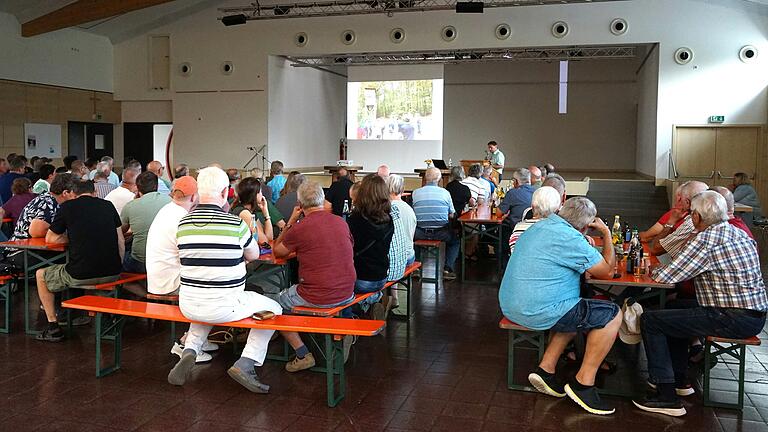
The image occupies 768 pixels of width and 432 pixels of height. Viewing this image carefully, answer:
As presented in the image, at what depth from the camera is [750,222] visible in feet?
34.9

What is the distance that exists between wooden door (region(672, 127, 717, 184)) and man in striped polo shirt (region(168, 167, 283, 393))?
12.2 metres

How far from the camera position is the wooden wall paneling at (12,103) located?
49.0ft

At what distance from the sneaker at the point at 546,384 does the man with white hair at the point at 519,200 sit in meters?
3.57

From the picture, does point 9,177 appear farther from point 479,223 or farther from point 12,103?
point 12,103

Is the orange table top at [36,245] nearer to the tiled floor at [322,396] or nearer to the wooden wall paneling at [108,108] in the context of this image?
the tiled floor at [322,396]

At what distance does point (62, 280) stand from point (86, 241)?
42cm

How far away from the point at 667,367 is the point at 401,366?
5.39ft

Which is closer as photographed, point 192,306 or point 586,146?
point 192,306

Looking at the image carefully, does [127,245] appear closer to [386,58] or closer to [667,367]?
[667,367]

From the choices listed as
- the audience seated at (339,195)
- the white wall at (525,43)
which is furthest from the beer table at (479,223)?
the white wall at (525,43)

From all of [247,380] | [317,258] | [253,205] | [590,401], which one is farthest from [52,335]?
[590,401]

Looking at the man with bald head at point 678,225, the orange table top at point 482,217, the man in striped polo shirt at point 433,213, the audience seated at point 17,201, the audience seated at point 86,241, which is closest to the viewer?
the man with bald head at point 678,225

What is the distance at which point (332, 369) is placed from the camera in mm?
3900

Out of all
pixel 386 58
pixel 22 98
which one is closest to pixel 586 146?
pixel 386 58
